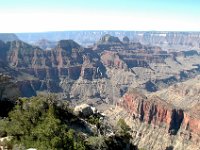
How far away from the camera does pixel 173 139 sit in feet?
509

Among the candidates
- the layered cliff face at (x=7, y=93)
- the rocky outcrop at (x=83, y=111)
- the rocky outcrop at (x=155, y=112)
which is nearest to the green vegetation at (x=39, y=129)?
the rocky outcrop at (x=83, y=111)

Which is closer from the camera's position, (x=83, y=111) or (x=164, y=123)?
(x=83, y=111)

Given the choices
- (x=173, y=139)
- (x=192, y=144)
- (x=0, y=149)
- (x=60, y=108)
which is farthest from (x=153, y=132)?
(x=0, y=149)

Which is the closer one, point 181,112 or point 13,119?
point 13,119

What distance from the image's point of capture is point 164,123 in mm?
166000

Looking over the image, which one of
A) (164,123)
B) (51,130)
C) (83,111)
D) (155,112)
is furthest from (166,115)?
(51,130)

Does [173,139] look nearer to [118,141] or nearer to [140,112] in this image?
[140,112]

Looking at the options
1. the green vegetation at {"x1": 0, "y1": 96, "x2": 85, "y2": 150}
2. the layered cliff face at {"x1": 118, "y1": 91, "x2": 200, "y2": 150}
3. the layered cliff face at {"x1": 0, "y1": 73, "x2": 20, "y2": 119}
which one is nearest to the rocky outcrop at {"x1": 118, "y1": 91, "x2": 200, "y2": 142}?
the layered cliff face at {"x1": 118, "y1": 91, "x2": 200, "y2": 150}

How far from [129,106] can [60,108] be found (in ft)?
461

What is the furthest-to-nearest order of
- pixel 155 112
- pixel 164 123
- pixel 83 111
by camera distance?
pixel 155 112, pixel 164 123, pixel 83 111

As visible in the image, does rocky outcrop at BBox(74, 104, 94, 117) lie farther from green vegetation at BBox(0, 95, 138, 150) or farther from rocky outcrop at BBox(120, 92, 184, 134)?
rocky outcrop at BBox(120, 92, 184, 134)

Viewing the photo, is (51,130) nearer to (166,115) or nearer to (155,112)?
(166,115)

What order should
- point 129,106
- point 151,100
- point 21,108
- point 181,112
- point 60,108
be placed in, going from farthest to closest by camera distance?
point 129,106
point 151,100
point 181,112
point 60,108
point 21,108

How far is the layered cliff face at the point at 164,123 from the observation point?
5891 inches
